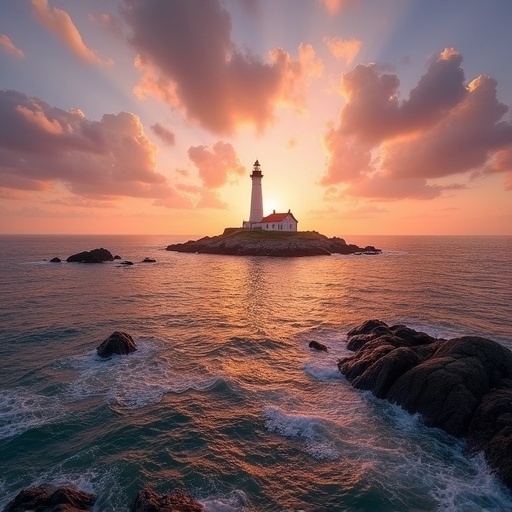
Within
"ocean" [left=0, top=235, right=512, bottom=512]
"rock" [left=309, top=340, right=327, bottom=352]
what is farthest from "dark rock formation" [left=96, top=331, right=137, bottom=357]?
"rock" [left=309, top=340, right=327, bottom=352]

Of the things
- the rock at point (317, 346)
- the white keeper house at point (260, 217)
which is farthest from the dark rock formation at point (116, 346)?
the white keeper house at point (260, 217)

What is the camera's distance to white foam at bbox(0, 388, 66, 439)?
15074 mm

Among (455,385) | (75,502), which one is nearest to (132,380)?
(75,502)

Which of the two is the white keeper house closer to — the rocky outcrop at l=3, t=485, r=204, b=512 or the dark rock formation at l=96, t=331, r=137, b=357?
the dark rock formation at l=96, t=331, r=137, b=357

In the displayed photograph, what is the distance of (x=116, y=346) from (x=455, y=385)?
21604 mm

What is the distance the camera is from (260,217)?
4422 inches

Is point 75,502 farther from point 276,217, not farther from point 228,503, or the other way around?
point 276,217

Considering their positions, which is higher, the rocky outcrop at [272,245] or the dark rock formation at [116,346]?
the rocky outcrop at [272,245]

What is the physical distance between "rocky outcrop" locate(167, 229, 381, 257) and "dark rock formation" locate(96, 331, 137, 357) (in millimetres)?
74371

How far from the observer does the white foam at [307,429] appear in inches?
538

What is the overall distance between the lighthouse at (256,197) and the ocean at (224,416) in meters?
74.7

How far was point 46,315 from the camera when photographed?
110ft

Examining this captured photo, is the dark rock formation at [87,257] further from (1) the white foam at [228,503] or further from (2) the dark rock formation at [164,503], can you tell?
(1) the white foam at [228,503]

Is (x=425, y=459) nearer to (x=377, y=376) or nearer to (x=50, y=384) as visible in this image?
(x=377, y=376)
